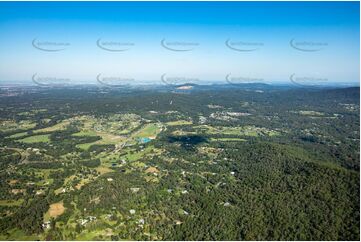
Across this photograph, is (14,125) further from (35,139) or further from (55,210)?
(55,210)

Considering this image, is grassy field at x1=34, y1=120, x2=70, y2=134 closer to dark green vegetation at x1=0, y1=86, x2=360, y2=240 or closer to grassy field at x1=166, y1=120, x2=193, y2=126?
dark green vegetation at x1=0, y1=86, x2=360, y2=240

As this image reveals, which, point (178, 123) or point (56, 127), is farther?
point (178, 123)

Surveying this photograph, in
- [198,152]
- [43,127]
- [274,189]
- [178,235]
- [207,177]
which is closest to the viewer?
[178,235]

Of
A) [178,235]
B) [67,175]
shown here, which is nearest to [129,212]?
[178,235]

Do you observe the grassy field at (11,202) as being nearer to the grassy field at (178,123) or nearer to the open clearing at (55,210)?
the open clearing at (55,210)

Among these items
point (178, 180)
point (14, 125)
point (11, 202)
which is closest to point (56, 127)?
point (14, 125)

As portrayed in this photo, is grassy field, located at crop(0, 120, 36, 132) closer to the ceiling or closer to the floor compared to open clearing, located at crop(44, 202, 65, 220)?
closer to the ceiling

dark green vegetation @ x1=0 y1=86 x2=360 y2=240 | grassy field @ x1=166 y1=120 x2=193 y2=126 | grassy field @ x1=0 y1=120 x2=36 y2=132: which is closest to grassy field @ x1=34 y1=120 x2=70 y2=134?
dark green vegetation @ x1=0 y1=86 x2=360 y2=240

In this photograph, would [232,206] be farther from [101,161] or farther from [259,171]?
[101,161]
